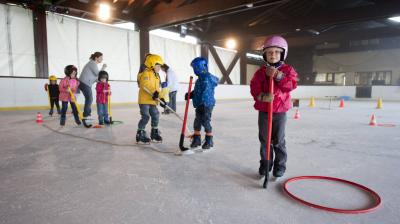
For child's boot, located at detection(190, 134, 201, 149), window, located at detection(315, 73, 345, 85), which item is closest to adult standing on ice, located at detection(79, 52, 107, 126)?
child's boot, located at detection(190, 134, 201, 149)

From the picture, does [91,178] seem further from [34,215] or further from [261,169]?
[261,169]

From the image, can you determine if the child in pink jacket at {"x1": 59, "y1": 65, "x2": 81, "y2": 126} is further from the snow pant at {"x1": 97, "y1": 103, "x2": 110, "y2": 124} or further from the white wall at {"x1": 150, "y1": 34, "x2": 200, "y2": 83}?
the white wall at {"x1": 150, "y1": 34, "x2": 200, "y2": 83}

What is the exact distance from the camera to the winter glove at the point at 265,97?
2.03m

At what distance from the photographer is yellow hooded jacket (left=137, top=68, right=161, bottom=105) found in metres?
3.35

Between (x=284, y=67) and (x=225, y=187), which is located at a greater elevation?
(x=284, y=67)

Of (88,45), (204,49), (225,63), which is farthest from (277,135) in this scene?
(225,63)

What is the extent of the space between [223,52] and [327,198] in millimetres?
16212

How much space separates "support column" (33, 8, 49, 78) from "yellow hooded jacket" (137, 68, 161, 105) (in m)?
7.33

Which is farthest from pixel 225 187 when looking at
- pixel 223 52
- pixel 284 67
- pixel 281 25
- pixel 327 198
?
pixel 223 52

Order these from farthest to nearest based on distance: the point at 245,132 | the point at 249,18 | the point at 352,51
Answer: the point at 352,51 < the point at 249,18 < the point at 245,132

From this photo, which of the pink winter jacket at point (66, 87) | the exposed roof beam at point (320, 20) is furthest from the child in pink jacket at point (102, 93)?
the exposed roof beam at point (320, 20)

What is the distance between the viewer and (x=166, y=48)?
43.2ft

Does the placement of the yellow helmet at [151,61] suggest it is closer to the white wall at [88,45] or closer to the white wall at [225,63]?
the white wall at [88,45]

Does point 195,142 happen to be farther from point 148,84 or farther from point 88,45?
point 88,45
